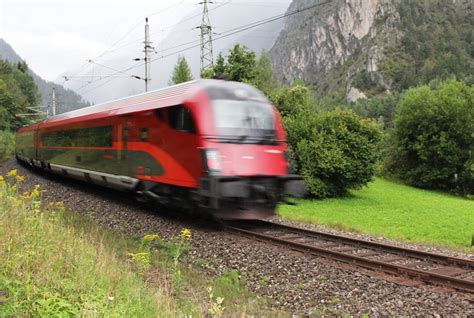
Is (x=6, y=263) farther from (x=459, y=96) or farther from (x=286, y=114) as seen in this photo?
(x=459, y=96)

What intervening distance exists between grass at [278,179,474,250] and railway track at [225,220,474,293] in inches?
129

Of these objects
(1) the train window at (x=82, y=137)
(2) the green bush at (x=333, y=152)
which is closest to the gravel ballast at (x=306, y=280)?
(1) the train window at (x=82, y=137)

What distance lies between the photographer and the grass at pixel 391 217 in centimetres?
1427

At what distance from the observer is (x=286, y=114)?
30.5 metres

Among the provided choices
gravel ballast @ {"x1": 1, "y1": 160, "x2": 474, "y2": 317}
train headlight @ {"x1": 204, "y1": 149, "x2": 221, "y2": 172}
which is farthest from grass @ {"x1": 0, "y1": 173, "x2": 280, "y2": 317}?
train headlight @ {"x1": 204, "y1": 149, "x2": 221, "y2": 172}

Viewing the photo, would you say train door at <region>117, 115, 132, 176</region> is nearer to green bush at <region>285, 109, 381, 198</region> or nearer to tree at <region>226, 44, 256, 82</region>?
green bush at <region>285, 109, 381, 198</region>

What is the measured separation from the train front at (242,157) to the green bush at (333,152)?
11240 mm

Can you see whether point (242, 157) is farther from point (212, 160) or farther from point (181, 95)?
point (181, 95)

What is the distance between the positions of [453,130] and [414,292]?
35214mm

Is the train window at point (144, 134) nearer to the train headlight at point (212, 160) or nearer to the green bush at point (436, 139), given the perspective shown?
the train headlight at point (212, 160)

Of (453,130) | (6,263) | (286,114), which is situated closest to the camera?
(6,263)

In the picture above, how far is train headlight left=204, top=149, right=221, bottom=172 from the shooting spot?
9.99 metres

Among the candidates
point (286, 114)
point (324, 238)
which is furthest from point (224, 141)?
point (286, 114)

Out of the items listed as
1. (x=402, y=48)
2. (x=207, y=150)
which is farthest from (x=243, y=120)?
(x=402, y=48)
